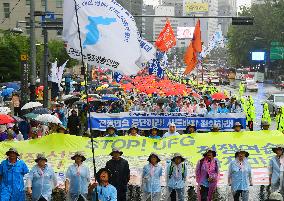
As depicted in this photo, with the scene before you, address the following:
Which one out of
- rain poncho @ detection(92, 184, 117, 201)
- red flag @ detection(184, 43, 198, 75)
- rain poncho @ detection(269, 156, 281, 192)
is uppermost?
red flag @ detection(184, 43, 198, 75)

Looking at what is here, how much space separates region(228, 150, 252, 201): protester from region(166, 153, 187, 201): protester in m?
0.85

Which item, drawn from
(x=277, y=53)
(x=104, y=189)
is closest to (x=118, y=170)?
(x=104, y=189)

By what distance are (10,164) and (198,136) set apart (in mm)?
5015

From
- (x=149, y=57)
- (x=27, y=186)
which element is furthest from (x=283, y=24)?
(x=27, y=186)

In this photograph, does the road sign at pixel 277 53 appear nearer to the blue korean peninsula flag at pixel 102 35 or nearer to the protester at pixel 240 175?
the protester at pixel 240 175

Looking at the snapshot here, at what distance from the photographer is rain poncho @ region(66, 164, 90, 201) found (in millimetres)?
10945

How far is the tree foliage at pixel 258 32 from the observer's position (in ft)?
314

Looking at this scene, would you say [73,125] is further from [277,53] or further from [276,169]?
[277,53]

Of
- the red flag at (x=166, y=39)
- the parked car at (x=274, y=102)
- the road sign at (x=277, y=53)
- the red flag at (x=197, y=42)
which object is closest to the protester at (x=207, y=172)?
the red flag at (x=197, y=42)

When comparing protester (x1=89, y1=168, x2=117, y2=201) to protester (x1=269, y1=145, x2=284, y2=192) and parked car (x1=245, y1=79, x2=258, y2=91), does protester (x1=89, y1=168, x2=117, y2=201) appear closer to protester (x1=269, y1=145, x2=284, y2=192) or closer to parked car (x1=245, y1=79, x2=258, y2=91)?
protester (x1=269, y1=145, x2=284, y2=192)

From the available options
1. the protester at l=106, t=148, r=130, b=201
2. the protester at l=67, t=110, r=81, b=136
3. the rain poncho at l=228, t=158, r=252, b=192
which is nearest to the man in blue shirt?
the protester at l=106, t=148, r=130, b=201

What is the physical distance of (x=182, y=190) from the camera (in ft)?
38.9

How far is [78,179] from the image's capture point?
10938mm

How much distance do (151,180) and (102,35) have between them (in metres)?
3.00
